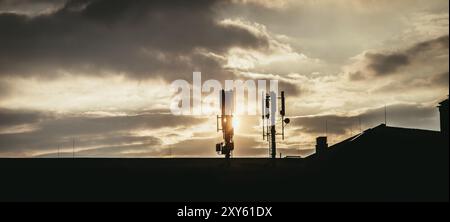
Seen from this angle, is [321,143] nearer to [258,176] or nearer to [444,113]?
[258,176]

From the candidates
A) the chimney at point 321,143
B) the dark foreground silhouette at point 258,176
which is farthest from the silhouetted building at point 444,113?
the dark foreground silhouette at point 258,176

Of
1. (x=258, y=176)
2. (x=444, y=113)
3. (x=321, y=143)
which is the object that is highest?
(x=444, y=113)

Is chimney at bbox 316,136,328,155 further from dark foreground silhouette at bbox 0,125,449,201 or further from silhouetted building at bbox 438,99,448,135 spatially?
silhouetted building at bbox 438,99,448,135

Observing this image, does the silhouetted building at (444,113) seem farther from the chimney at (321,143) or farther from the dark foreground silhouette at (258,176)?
the dark foreground silhouette at (258,176)

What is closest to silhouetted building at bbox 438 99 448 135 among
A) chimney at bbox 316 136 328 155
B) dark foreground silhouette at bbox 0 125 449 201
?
chimney at bbox 316 136 328 155

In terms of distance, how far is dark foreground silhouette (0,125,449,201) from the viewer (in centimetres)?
3167

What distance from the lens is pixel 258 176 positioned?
33688mm

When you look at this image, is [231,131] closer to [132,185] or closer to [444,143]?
[132,185]

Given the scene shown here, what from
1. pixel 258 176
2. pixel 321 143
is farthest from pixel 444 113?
pixel 258 176
